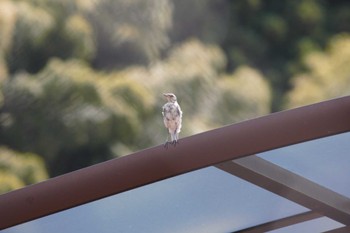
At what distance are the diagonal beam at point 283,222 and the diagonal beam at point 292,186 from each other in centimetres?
7

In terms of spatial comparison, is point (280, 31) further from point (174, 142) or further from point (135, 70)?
point (174, 142)

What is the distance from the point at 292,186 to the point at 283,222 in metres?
0.20

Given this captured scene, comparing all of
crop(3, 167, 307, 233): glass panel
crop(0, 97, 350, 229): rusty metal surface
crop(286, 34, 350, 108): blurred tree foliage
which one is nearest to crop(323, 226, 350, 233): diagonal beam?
crop(3, 167, 307, 233): glass panel

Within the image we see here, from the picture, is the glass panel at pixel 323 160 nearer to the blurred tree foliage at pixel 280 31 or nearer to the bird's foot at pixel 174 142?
the bird's foot at pixel 174 142

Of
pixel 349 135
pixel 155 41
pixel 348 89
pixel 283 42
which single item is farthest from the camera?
pixel 283 42

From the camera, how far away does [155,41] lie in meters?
16.5

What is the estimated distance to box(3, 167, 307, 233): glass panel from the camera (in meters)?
2.98

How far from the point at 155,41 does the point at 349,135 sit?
1363 centimetres

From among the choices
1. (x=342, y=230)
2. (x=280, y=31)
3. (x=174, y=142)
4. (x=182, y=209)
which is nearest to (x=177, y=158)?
(x=174, y=142)

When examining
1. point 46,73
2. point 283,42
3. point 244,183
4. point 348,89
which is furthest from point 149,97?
point 244,183

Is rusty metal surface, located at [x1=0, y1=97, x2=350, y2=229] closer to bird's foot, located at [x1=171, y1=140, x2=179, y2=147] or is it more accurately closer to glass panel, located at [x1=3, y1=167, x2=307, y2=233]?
bird's foot, located at [x1=171, y1=140, x2=179, y2=147]

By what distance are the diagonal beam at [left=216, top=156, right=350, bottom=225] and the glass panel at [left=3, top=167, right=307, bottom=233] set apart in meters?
0.08

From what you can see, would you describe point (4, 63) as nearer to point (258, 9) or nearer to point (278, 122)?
point (258, 9)

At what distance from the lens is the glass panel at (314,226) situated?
3.03m
